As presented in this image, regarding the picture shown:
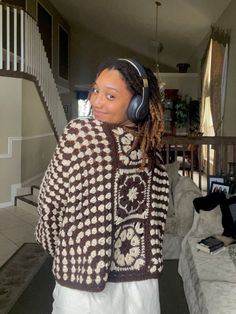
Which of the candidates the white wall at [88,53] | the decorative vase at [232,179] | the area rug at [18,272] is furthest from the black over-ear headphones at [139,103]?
the white wall at [88,53]

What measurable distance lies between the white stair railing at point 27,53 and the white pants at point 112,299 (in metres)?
4.58

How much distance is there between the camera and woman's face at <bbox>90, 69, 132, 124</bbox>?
0.76 m

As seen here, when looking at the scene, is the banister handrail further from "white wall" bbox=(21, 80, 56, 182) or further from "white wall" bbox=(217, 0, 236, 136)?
"white wall" bbox=(21, 80, 56, 182)

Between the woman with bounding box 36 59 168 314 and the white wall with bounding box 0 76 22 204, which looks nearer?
the woman with bounding box 36 59 168 314

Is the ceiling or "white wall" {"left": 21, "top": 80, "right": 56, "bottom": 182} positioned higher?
the ceiling

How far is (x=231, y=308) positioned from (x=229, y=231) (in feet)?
2.79

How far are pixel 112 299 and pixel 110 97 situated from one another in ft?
1.49

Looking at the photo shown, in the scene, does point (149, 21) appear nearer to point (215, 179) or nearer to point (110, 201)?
point (215, 179)

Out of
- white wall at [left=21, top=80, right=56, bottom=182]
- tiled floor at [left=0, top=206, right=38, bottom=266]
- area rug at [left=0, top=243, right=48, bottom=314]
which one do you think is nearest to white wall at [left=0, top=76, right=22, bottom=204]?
white wall at [left=21, top=80, right=56, bottom=182]

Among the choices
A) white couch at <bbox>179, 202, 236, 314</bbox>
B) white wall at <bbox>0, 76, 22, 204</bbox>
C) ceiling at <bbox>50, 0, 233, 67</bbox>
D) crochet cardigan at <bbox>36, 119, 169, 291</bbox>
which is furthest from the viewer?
ceiling at <bbox>50, 0, 233, 67</bbox>

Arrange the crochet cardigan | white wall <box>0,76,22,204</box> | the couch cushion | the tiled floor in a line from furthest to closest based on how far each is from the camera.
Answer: white wall <box>0,76,22,204</box>, the tiled floor, the couch cushion, the crochet cardigan

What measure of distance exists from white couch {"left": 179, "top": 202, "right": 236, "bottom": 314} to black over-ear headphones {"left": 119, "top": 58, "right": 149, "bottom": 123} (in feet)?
3.21

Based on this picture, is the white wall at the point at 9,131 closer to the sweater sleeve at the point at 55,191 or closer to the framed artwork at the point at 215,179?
the framed artwork at the point at 215,179

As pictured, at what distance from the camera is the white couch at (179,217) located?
2.68 meters
